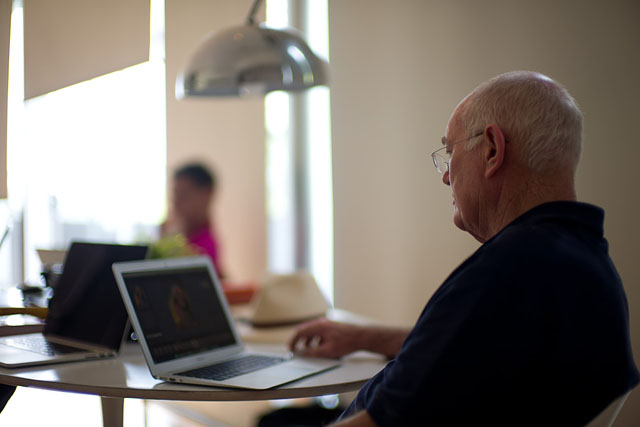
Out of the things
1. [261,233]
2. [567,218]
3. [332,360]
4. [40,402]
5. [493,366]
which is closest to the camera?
[493,366]

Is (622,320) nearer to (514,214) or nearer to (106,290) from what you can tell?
(514,214)

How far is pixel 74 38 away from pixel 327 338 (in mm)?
1012

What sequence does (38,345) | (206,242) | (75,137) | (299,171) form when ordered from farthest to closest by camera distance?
1. (299,171)
2. (206,242)
3. (75,137)
4. (38,345)

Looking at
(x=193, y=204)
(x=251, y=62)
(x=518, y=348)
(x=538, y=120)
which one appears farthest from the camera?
(x=193, y=204)

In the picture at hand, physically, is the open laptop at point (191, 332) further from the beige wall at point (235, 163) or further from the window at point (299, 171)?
the beige wall at point (235, 163)

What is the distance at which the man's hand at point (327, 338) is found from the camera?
5.38 ft

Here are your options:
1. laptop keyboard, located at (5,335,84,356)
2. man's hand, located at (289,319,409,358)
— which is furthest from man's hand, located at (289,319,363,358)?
laptop keyboard, located at (5,335,84,356)

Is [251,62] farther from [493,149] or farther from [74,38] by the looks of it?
[493,149]

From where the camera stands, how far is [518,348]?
3.09ft

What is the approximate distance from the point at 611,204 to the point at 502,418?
2.99ft

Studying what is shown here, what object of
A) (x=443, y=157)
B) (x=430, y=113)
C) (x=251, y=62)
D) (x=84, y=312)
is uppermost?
(x=251, y=62)

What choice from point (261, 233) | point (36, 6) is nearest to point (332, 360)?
point (36, 6)

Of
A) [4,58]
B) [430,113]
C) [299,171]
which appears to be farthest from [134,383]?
[299,171]

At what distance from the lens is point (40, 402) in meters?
2.11
